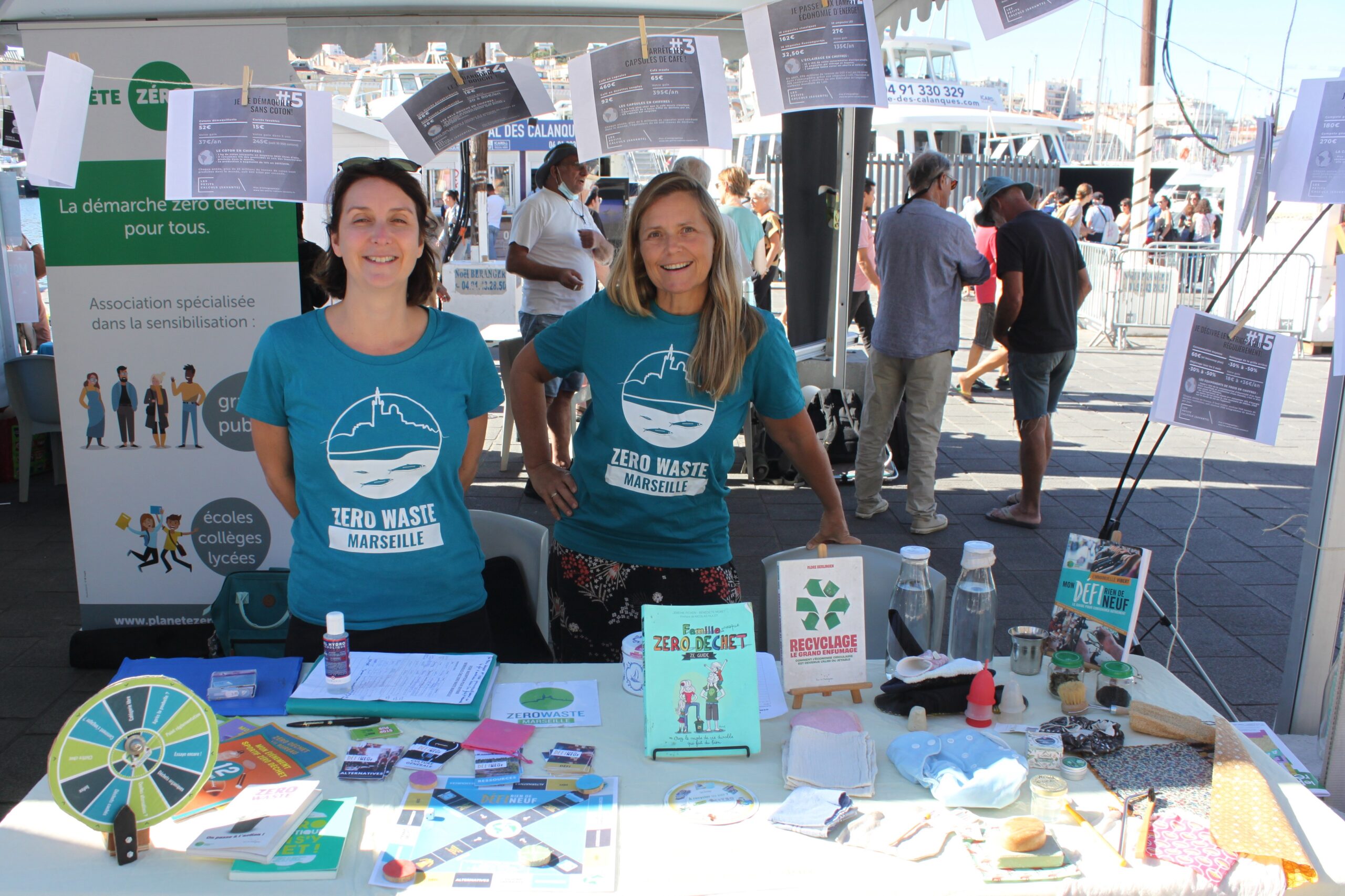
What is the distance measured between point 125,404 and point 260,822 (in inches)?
97.6

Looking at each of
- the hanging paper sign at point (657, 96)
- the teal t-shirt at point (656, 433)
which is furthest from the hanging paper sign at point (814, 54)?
the teal t-shirt at point (656, 433)

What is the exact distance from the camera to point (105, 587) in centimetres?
350

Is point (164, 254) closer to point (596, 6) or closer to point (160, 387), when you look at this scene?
point (160, 387)

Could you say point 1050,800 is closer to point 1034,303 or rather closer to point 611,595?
point 611,595

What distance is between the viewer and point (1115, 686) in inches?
71.8

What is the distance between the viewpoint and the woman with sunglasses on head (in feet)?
6.52

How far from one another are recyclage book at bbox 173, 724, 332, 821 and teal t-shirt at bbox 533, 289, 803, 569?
2.84 feet

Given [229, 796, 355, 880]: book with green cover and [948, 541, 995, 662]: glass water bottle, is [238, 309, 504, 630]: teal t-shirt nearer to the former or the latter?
[229, 796, 355, 880]: book with green cover

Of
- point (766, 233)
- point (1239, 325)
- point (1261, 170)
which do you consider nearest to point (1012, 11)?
point (1261, 170)

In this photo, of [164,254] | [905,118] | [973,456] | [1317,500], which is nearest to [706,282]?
[1317,500]

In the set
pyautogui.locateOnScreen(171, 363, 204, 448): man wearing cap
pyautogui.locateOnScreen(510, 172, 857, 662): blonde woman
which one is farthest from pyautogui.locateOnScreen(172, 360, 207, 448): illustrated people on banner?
A: pyautogui.locateOnScreen(510, 172, 857, 662): blonde woman

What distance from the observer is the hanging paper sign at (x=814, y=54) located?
2441 millimetres

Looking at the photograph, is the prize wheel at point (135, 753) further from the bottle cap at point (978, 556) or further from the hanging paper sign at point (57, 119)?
the hanging paper sign at point (57, 119)

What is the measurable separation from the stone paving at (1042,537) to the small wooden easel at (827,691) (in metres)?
1.99
